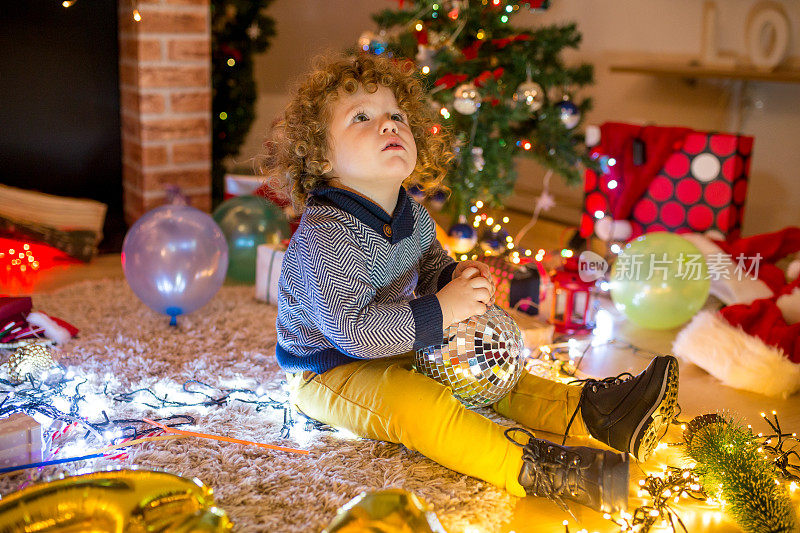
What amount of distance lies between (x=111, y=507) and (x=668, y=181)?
2252 mm

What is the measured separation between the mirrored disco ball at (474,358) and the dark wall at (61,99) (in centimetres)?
178

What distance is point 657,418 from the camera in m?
1.31

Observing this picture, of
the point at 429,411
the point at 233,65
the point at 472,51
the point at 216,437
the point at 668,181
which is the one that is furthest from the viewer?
the point at 233,65

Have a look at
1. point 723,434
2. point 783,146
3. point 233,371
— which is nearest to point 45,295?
point 233,371

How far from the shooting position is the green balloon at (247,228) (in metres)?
2.35

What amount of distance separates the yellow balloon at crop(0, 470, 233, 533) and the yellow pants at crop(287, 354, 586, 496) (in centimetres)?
38

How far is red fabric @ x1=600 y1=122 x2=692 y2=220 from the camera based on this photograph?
268 cm

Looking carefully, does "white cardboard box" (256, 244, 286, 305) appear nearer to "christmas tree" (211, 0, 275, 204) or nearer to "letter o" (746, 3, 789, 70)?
"christmas tree" (211, 0, 275, 204)

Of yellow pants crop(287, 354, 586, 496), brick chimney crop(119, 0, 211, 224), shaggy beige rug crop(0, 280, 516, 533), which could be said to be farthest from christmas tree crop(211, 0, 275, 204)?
yellow pants crop(287, 354, 586, 496)

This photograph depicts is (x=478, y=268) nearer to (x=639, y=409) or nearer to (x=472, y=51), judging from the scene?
(x=639, y=409)

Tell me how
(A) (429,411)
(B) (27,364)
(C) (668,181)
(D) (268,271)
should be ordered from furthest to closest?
(C) (668,181), (D) (268,271), (B) (27,364), (A) (429,411)

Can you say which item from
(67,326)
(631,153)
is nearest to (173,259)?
(67,326)

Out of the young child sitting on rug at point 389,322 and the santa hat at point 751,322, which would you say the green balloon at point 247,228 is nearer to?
the young child sitting on rug at point 389,322

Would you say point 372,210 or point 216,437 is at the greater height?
point 372,210
